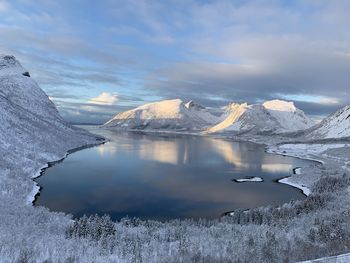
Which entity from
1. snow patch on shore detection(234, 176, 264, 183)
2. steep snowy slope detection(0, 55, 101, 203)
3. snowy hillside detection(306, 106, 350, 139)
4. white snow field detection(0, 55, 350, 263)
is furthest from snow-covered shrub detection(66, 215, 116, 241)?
snowy hillside detection(306, 106, 350, 139)

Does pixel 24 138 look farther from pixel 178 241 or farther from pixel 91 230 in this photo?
pixel 178 241

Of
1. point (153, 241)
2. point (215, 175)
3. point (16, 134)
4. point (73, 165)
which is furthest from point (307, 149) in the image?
point (153, 241)

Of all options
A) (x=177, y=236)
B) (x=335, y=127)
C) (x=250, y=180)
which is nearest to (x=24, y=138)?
(x=250, y=180)

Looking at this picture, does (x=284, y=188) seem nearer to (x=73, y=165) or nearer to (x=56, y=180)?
(x=56, y=180)

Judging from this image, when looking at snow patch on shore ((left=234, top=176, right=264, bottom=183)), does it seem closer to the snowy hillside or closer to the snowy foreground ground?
the snowy foreground ground

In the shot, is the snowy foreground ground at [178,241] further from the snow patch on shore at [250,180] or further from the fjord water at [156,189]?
the snow patch on shore at [250,180]
